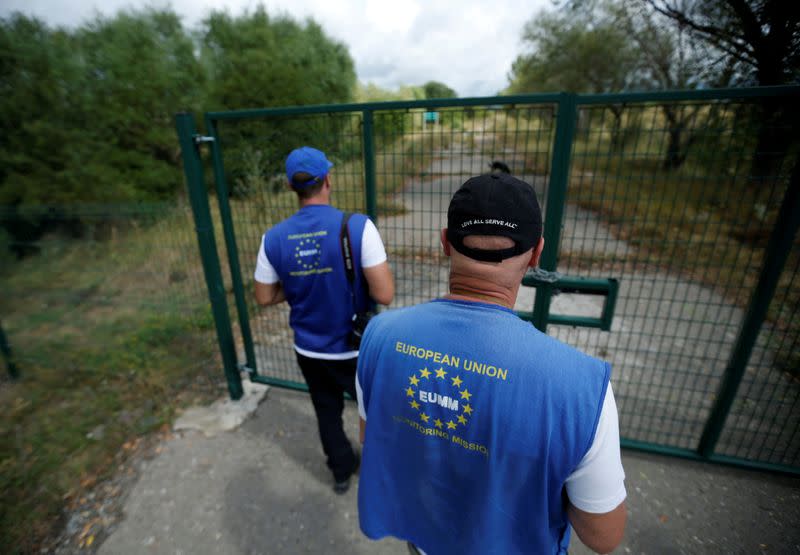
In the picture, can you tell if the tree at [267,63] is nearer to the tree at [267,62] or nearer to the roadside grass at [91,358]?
the tree at [267,62]

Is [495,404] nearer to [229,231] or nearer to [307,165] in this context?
[307,165]

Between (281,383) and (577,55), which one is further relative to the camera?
(577,55)

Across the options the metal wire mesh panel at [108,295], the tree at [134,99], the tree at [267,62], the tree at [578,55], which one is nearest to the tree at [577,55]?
the tree at [578,55]

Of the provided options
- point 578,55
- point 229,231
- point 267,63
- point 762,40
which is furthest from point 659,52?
point 229,231

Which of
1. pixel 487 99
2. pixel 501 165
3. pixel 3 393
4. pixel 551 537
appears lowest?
pixel 3 393

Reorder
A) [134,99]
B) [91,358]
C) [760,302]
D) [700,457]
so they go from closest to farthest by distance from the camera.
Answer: [760,302] < [700,457] < [91,358] < [134,99]

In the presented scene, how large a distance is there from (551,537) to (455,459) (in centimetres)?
39

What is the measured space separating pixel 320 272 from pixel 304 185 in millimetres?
508

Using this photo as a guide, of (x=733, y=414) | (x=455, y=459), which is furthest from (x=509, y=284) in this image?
(x=733, y=414)

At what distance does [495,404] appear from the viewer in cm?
102

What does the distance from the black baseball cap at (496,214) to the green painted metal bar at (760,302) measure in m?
2.17

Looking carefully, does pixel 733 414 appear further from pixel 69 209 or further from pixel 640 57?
pixel 640 57

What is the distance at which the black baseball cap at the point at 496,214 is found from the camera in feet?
3.35

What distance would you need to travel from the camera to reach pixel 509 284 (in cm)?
109
